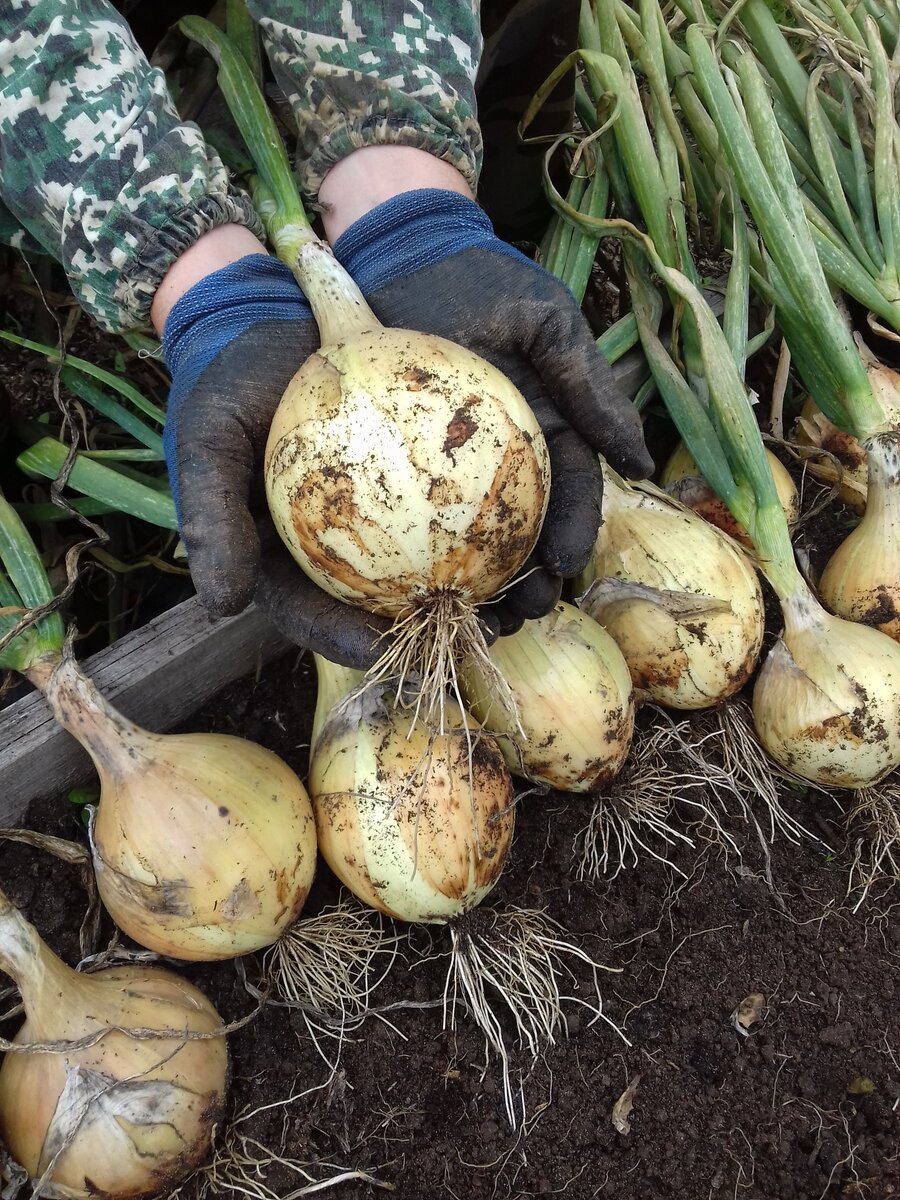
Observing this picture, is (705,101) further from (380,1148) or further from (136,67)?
(380,1148)

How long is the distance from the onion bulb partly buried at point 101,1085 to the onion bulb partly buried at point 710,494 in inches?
53.2

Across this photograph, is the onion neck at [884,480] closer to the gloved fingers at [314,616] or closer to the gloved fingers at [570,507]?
the gloved fingers at [570,507]

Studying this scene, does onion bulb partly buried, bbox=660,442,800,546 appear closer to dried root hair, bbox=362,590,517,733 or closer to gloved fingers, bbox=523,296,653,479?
gloved fingers, bbox=523,296,653,479

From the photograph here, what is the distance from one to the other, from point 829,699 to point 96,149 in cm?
150

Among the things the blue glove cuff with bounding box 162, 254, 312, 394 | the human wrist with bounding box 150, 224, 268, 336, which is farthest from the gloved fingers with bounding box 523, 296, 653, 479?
the human wrist with bounding box 150, 224, 268, 336

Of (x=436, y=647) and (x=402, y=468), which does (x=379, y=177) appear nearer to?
(x=402, y=468)

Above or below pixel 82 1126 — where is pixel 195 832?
above

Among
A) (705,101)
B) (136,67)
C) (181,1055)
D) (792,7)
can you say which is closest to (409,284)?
(136,67)

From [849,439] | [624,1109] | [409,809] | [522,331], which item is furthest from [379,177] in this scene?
[624,1109]

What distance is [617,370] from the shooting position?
1760 millimetres

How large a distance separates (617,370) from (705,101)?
55 centimetres

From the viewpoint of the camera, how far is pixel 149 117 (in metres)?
1.26

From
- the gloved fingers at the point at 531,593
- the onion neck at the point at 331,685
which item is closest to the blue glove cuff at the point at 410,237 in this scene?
the gloved fingers at the point at 531,593

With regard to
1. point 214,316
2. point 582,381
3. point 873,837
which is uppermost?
point 214,316
